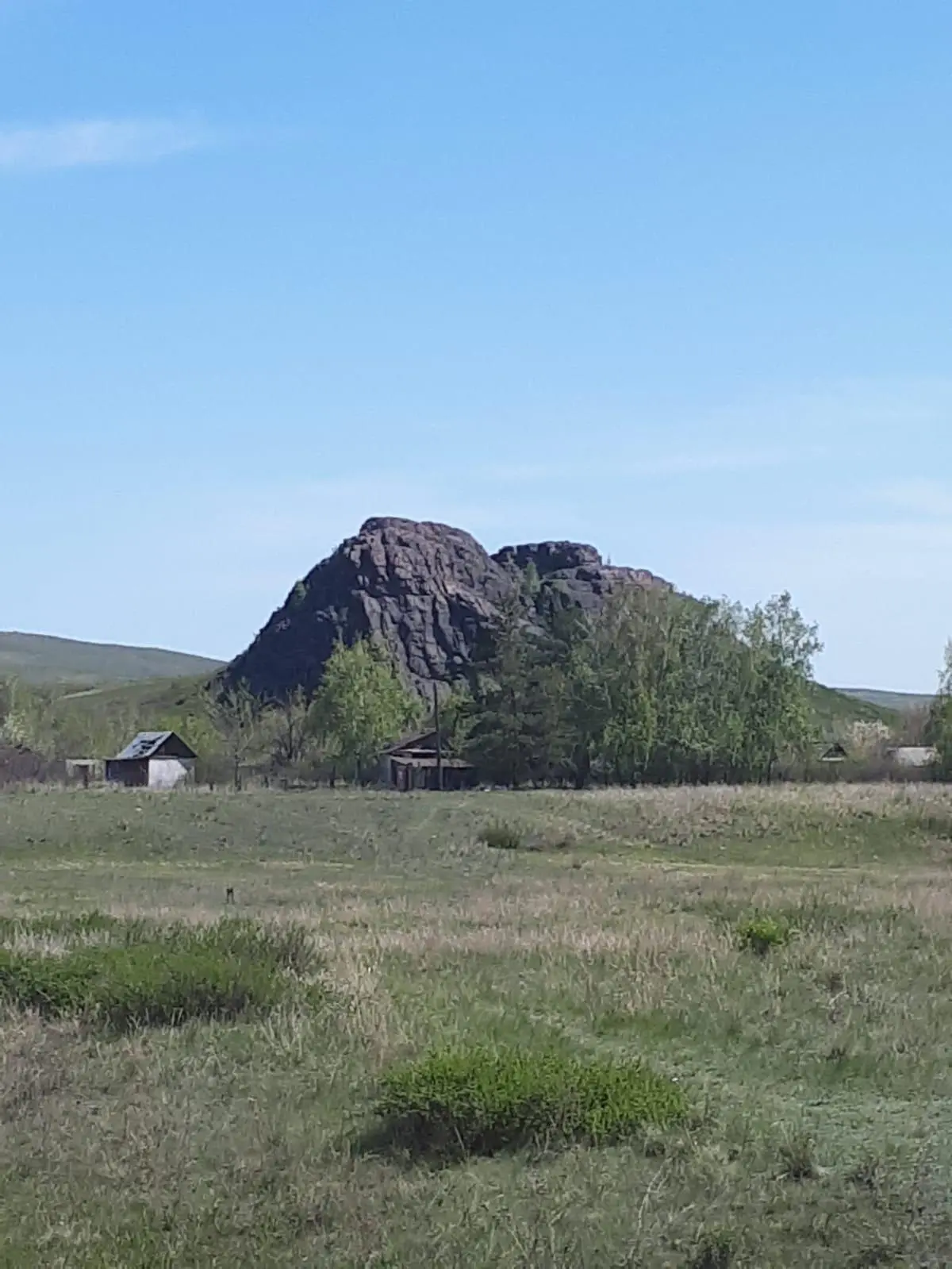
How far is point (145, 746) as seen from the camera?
346 ft

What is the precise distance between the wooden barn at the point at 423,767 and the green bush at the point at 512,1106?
88.8m

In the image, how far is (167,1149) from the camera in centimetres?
851

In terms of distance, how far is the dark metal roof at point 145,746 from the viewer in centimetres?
10431

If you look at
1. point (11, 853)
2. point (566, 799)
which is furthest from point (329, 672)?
point (11, 853)

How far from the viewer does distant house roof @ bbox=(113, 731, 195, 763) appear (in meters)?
104

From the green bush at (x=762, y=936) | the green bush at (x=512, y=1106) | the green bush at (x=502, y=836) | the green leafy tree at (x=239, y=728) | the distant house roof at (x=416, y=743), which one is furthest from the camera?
the green leafy tree at (x=239, y=728)

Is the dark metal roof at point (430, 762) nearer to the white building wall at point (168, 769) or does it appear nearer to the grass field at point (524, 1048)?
the white building wall at point (168, 769)

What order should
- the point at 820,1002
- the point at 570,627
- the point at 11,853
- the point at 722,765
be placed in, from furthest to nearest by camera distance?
the point at 570,627, the point at 722,765, the point at 11,853, the point at 820,1002

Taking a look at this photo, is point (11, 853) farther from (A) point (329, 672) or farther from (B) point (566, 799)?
(A) point (329, 672)

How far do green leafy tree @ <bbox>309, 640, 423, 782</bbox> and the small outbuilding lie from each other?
9.06 meters

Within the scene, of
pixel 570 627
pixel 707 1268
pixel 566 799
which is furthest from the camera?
pixel 570 627

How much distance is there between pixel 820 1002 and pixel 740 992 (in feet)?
2.25

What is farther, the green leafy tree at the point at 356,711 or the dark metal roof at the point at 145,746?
the dark metal roof at the point at 145,746

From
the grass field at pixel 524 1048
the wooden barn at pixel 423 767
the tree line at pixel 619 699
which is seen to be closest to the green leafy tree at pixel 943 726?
the tree line at pixel 619 699
